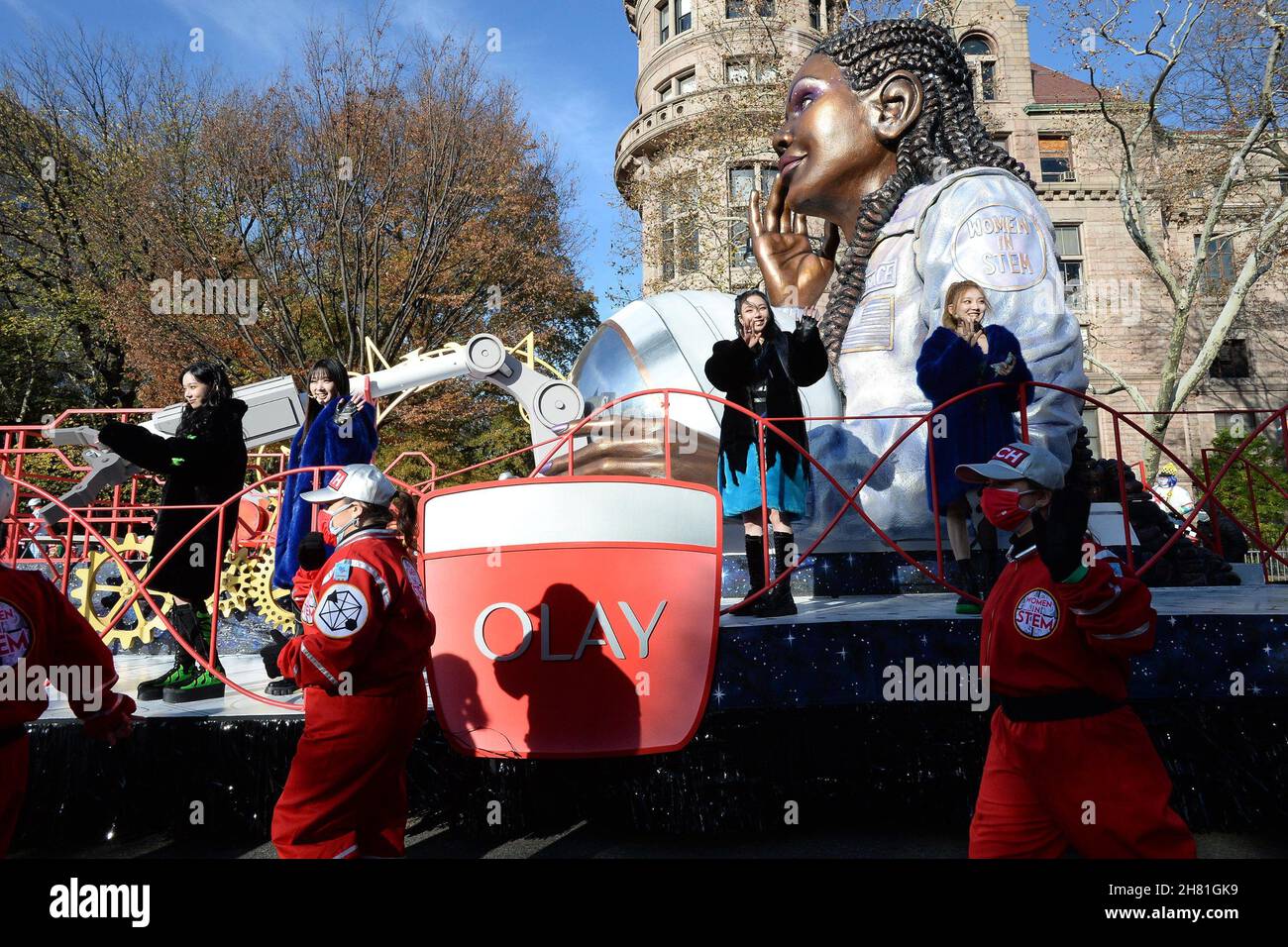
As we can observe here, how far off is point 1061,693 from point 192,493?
4.04 m

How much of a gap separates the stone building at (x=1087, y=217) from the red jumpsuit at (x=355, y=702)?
65.0 ft

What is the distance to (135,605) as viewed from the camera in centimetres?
573

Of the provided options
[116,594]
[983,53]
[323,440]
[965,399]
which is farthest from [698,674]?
[983,53]

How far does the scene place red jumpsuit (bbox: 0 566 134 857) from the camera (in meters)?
2.35

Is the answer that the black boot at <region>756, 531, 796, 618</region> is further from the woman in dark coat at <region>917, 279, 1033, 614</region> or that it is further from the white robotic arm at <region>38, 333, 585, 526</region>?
the white robotic arm at <region>38, 333, 585, 526</region>

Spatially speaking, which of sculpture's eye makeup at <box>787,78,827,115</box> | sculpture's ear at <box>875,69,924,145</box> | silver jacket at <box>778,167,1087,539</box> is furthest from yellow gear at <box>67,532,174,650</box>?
sculpture's ear at <box>875,69,924,145</box>

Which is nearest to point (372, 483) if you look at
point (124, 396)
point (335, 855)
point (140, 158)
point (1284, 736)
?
point (335, 855)

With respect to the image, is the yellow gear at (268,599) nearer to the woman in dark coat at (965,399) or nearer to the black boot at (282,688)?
the black boot at (282,688)

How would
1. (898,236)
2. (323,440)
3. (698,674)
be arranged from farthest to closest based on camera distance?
1. (898,236)
2. (323,440)
3. (698,674)

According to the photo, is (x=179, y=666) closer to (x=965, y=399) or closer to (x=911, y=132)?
(x=965, y=399)

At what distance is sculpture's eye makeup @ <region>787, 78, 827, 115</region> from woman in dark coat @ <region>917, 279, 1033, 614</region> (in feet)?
Answer: 10.1

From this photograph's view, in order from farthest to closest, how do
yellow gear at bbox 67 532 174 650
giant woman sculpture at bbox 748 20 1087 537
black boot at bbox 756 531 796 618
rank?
yellow gear at bbox 67 532 174 650
giant woman sculpture at bbox 748 20 1087 537
black boot at bbox 756 531 796 618

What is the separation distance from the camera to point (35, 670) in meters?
2.49
